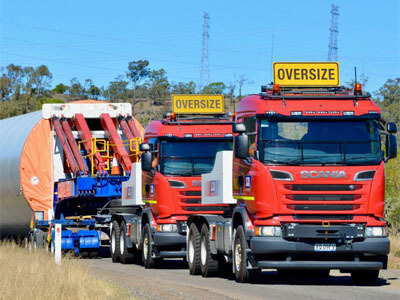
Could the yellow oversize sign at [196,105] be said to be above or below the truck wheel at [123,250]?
above

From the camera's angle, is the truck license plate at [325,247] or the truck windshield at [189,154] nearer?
the truck license plate at [325,247]

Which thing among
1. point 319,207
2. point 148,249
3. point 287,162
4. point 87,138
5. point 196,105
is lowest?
point 148,249

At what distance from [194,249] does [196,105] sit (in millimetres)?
3938

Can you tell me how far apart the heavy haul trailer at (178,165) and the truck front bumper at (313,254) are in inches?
148

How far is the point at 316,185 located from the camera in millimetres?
14477

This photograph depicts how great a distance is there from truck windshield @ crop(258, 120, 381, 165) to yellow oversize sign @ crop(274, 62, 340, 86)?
1330 mm

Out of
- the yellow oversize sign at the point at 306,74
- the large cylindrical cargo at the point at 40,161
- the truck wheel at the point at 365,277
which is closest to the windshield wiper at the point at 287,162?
the yellow oversize sign at the point at 306,74

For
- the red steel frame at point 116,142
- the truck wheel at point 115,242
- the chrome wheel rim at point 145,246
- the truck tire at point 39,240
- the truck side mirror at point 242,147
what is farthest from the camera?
the truck tire at point 39,240

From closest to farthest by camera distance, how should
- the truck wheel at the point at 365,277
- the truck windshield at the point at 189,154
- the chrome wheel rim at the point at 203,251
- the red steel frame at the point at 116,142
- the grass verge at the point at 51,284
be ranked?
1. the grass verge at the point at 51,284
2. the truck wheel at the point at 365,277
3. the chrome wheel rim at the point at 203,251
4. the truck windshield at the point at 189,154
5. the red steel frame at the point at 116,142

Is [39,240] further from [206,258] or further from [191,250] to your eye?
[206,258]

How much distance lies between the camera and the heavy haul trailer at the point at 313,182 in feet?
47.5

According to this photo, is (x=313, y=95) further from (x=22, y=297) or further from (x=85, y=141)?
(x=85, y=141)

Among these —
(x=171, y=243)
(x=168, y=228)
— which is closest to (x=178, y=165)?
(x=168, y=228)

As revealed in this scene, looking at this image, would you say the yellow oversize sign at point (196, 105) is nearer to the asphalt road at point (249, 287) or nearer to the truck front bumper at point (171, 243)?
the truck front bumper at point (171, 243)
